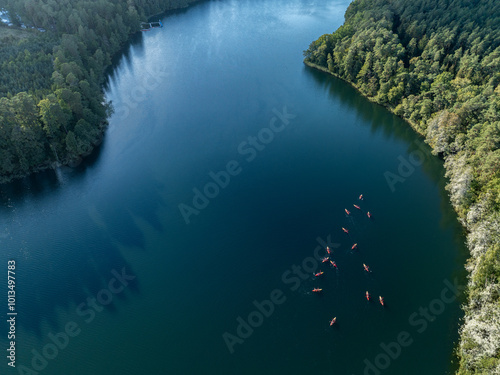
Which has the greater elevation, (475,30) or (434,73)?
(475,30)

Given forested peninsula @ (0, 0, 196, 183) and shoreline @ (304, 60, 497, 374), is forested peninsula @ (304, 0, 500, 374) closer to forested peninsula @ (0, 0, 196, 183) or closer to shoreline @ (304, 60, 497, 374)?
shoreline @ (304, 60, 497, 374)

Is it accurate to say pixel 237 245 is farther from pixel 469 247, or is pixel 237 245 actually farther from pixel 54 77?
pixel 54 77

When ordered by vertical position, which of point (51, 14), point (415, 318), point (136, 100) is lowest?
point (415, 318)

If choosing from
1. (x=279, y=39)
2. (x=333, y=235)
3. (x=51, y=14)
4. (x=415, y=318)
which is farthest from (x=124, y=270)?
(x=279, y=39)

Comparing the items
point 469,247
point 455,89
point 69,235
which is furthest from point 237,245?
point 455,89

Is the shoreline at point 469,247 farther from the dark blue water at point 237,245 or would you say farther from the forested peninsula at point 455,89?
the dark blue water at point 237,245

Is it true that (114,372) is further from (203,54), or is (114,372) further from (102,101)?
(203,54)

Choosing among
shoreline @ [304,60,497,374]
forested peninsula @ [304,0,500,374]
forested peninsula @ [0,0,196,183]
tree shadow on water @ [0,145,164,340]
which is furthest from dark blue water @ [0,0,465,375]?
forested peninsula @ [0,0,196,183]
